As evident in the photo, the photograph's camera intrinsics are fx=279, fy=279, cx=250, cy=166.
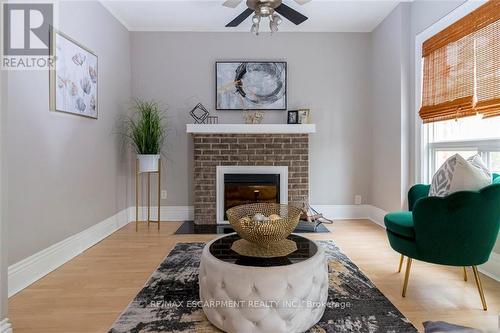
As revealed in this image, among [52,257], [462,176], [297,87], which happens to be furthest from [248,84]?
[52,257]

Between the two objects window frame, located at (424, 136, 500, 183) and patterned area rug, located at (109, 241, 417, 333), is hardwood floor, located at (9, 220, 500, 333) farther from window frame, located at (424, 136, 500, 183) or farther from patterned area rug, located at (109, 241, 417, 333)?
window frame, located at (424, 136, 500, 183)

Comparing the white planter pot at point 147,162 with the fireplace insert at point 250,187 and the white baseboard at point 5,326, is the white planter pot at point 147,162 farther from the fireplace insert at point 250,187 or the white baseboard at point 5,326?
the white baseboard at point 5,326

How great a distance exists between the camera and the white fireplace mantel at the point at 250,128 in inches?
142

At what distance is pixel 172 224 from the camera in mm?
3766

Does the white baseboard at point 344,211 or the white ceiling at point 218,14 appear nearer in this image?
the white ceiling at point 218,14

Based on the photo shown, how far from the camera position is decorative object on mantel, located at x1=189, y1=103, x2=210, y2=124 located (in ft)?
12.7

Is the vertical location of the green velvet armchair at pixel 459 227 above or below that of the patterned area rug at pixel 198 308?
above

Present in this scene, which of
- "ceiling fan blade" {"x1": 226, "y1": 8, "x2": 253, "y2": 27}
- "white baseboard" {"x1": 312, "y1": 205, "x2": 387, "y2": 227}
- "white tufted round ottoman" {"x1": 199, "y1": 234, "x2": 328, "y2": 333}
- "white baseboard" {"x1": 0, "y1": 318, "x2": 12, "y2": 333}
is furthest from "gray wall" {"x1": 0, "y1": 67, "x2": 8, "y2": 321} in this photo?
"white baseboard" {"x1": 312, "y1": 205, "x2": 387, "y2": 227}

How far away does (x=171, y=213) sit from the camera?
397 centimetres

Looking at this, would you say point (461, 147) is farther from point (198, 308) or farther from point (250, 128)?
point (198, 308)

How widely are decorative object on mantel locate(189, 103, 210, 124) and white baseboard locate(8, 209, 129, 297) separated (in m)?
1.67
